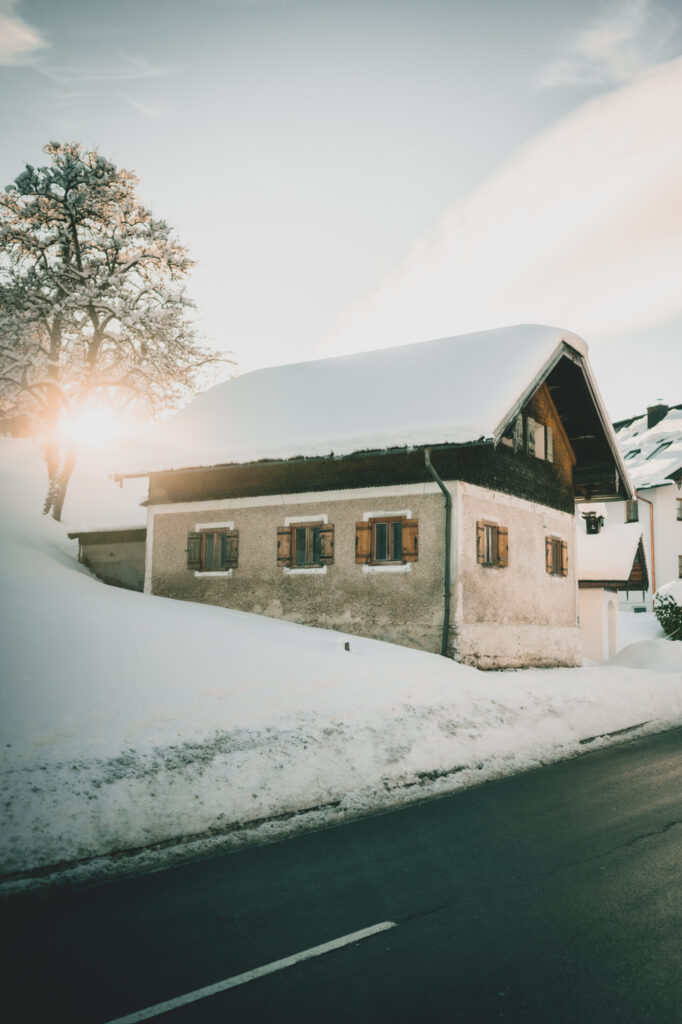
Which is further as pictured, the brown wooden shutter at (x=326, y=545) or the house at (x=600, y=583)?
the house at (x=600, y=583)

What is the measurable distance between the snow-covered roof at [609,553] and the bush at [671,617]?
3974mm

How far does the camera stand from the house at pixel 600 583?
24.3m

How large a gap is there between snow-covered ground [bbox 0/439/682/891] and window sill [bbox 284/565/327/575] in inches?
84.0

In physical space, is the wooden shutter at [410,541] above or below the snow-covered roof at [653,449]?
below

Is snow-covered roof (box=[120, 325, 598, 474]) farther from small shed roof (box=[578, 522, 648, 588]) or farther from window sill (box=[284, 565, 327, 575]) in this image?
small shed roof (box=[578, 522, 648, 588])

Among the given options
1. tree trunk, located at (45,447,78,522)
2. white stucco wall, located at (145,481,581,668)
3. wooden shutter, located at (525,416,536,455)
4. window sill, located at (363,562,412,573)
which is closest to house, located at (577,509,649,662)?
white stucco wall, located at (145,481,581,668)

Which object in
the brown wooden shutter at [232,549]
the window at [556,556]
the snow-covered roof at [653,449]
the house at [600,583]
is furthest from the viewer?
the snow-covered roof at [653,449]

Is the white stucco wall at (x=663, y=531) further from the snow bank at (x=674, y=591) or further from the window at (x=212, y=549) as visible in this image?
the window at (x=212, y=549)

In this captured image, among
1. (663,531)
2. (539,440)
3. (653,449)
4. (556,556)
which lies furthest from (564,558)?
(653,449)

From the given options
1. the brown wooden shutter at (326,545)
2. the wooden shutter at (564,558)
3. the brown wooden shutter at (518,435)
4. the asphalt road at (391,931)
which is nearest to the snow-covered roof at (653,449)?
the wooden shutter at (564,558)

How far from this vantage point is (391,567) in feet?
52.6

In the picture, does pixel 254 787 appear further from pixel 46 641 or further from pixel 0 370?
pixel 0 370

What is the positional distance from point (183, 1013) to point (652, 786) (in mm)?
6518

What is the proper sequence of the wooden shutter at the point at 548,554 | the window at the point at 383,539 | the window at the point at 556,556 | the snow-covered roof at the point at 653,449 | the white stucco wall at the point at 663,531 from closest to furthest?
the window at the point at 383,539 < the wooden shutter at the point at 548,554 < the window at the point at 556,556 < the white stucco wall at the point at 663,531 < the snow-covered roof at the point at 653,449
